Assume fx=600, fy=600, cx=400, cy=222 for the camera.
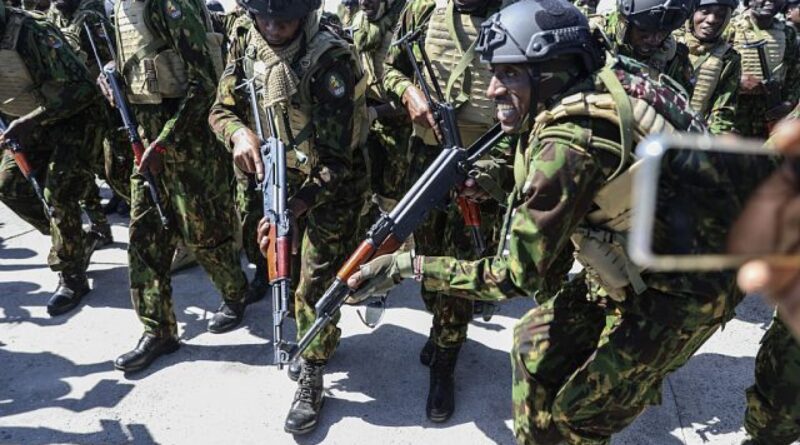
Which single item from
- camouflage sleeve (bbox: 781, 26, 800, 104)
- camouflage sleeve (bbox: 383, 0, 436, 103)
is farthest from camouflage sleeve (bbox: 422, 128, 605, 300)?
camouflage sleeve (bbox: 781, 26, 800, 104)

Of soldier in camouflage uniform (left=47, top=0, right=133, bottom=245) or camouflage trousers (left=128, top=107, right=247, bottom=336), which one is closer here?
camouflage trousers (left=128, top=107, right=247, bottom=336)

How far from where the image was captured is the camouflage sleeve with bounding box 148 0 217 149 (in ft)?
10.6

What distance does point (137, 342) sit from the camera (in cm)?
386

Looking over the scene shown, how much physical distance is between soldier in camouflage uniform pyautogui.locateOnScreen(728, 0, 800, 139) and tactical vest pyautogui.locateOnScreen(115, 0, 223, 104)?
4.75 m

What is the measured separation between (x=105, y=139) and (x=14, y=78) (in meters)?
0.92

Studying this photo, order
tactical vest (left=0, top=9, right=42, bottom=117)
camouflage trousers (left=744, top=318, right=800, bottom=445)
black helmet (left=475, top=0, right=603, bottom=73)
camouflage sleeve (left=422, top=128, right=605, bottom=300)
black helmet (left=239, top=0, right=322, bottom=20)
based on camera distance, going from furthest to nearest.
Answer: tactical vest (left=0, top=9, right=42, bottom=117), black helmet (left=239, top=0, right=322, bottom=20), camouflage trousers (left=744, top=318, right=800, bottom=445), black helmet (left=475, top=0, right=603, bottom=73), camouflage sleeve (left=422, top=128, right=605, bottom=300)

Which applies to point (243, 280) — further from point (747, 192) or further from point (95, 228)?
point (747, 192)

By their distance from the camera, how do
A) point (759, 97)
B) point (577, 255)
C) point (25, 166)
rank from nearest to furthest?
point (577, 255) → point (25, 166) → point (759, 97)

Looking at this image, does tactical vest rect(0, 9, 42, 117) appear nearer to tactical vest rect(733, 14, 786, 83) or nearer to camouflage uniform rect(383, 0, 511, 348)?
camouflage uniform rect(383, 0, 511, 348)

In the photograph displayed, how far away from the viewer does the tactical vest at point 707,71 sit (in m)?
4.10

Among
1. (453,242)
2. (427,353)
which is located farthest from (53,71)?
(427,353)

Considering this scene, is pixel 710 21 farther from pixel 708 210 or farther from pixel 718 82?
pixel 708 210

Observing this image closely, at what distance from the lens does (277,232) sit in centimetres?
261

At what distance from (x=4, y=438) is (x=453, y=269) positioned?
8.29 ft
